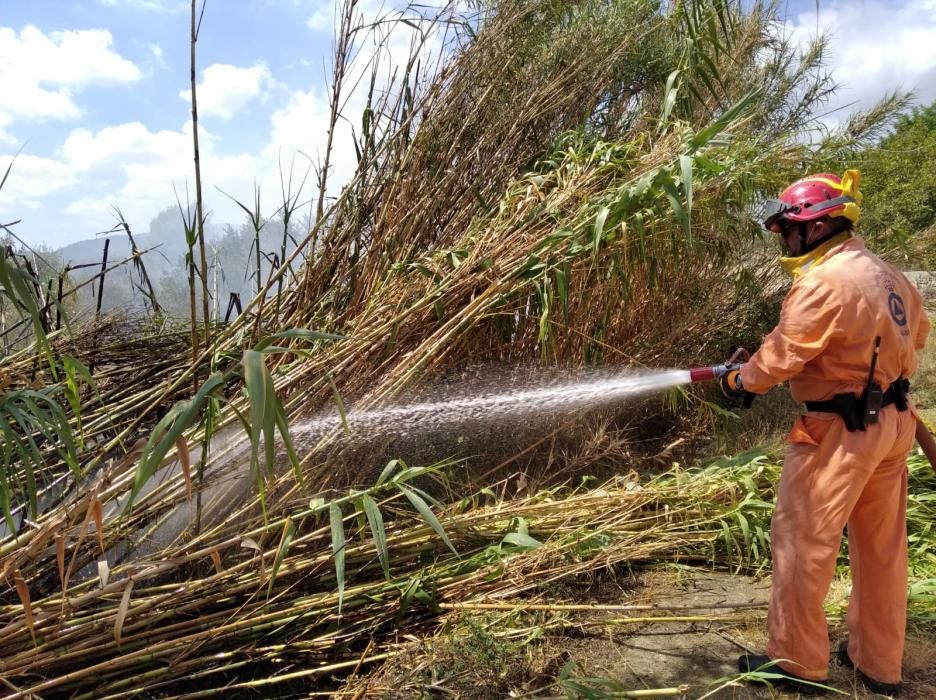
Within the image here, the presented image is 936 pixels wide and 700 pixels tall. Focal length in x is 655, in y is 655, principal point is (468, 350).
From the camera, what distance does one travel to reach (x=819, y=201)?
2.13m

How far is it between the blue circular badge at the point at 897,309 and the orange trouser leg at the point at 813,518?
0.28m

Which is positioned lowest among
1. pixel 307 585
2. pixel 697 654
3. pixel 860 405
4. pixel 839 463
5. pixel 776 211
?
pixel 697 654

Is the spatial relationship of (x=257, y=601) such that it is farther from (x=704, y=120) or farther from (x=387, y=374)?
(x=704, y=120)

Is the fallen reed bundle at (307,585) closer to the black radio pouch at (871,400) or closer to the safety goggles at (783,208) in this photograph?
the black radio pouch at (871,400)

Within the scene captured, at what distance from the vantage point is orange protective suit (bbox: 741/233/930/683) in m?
1.96

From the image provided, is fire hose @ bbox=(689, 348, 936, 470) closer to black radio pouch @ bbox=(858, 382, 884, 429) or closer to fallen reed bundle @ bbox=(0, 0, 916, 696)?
black radio pouch @ bbox=(858, 382, 884, 429)

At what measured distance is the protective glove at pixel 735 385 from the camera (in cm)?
223

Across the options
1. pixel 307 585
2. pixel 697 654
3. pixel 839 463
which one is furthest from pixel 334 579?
pixel 839 463

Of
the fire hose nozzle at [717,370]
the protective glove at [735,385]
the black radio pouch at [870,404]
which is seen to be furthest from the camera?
the fire hose nozzle at [717,370]

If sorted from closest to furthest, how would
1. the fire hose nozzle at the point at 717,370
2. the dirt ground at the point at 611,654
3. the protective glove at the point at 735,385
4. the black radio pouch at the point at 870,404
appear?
the black radio pouch at the point at 870,404 < the dirt ground at the point at 611,654 < the protective glove at the point at 735,385 < the fire hose nozzle at the point at 717,370

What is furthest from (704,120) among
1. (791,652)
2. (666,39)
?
(791,652)

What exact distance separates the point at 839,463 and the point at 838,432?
94 mm

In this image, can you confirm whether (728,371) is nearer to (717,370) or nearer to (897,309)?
(717,370)

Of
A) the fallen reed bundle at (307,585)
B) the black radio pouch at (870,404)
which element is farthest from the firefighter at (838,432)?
the fallen reed bundle at (307,585)
